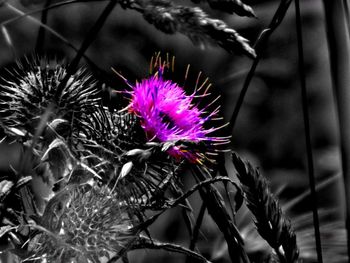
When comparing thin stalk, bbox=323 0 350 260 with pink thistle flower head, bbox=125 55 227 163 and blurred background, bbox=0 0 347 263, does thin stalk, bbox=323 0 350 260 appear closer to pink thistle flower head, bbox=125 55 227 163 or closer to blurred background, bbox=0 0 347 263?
pink thistle flower head, bbox=125 55 227 163

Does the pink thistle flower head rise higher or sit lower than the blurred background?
higher

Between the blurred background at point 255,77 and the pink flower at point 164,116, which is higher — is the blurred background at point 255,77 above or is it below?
below

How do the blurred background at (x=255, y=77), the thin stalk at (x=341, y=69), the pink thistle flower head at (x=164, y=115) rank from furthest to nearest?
the blurred background at (x=255, y=77), the pink thistle flower head at (x=164, y=115), the thin stalk at (x=341, y=69)

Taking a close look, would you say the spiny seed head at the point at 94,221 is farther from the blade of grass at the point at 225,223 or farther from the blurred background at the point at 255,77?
the blurred background at the point at 255,77

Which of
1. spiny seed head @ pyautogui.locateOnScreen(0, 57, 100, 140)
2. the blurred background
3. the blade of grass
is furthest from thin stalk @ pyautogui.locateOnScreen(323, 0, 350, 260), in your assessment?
the blurred background

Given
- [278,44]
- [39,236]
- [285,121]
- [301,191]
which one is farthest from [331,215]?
[39,236]

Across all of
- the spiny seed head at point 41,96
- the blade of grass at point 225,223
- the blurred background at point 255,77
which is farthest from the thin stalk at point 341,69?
the blurred background at point 255,77
